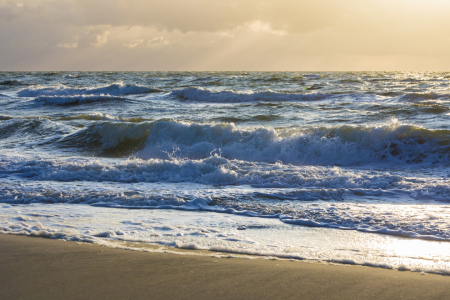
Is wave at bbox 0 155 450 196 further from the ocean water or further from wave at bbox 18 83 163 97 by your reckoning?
wave at bbox 18 83 163 97

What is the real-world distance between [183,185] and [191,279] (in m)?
3.80

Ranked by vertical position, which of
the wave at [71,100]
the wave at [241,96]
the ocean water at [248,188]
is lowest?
the ocean water at [248,188]

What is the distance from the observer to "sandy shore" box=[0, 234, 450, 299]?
2.41 metres

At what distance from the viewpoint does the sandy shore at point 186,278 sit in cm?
241

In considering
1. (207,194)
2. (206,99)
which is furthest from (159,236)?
(206,99)

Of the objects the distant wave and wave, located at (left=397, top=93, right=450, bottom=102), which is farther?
wave, located at (left=397, top=93, right=450, bottom=102)

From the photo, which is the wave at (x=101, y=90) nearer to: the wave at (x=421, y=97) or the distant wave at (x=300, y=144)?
the wave at (x=421, y=97)

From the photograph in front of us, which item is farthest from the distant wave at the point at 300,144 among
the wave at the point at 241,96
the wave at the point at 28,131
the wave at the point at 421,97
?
the wave at the point at 241,96

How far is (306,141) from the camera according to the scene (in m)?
9.58

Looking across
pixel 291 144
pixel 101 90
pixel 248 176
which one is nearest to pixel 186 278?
pixel 248 176

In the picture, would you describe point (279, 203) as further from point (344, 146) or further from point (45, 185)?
point (344, 146)

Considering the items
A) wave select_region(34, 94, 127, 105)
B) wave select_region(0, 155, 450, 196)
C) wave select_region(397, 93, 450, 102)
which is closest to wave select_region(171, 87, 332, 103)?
wave select_region(397, 93, 450, 102)

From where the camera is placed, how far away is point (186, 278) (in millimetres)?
2646

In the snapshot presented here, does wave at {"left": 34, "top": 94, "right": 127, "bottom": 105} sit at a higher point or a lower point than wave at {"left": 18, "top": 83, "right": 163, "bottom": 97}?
lower
